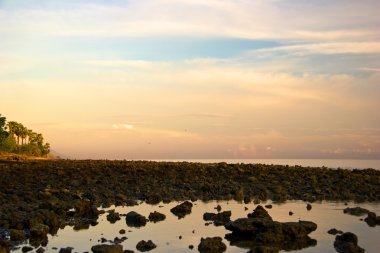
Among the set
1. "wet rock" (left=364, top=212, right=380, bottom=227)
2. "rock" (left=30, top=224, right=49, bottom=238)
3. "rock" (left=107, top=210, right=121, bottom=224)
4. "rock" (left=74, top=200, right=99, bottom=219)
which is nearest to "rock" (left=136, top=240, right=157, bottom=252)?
"rock" (left=30, top=224, right=49, bottom=238)

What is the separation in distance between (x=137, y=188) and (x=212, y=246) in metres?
20.4

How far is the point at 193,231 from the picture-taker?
916 inches

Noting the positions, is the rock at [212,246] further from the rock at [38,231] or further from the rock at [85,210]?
the rock at [85,210]

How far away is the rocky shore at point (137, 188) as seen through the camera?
26828 millimetres

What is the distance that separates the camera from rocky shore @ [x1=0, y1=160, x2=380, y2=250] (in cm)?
2683

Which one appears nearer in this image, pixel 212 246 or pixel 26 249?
pixel 26 249

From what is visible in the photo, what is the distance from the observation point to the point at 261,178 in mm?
43969

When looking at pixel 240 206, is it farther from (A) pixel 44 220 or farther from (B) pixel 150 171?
(B) pixel 150 171

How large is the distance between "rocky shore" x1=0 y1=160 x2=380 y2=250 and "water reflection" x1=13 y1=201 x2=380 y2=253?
1600 mm

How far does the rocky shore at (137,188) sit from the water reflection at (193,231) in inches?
63.0

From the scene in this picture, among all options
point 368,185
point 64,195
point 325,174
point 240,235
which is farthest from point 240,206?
point 325,174

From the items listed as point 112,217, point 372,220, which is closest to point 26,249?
point 112,217

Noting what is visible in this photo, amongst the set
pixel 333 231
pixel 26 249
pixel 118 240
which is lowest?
pixel 26 249

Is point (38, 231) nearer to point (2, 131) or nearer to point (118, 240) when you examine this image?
point (118, 240)
